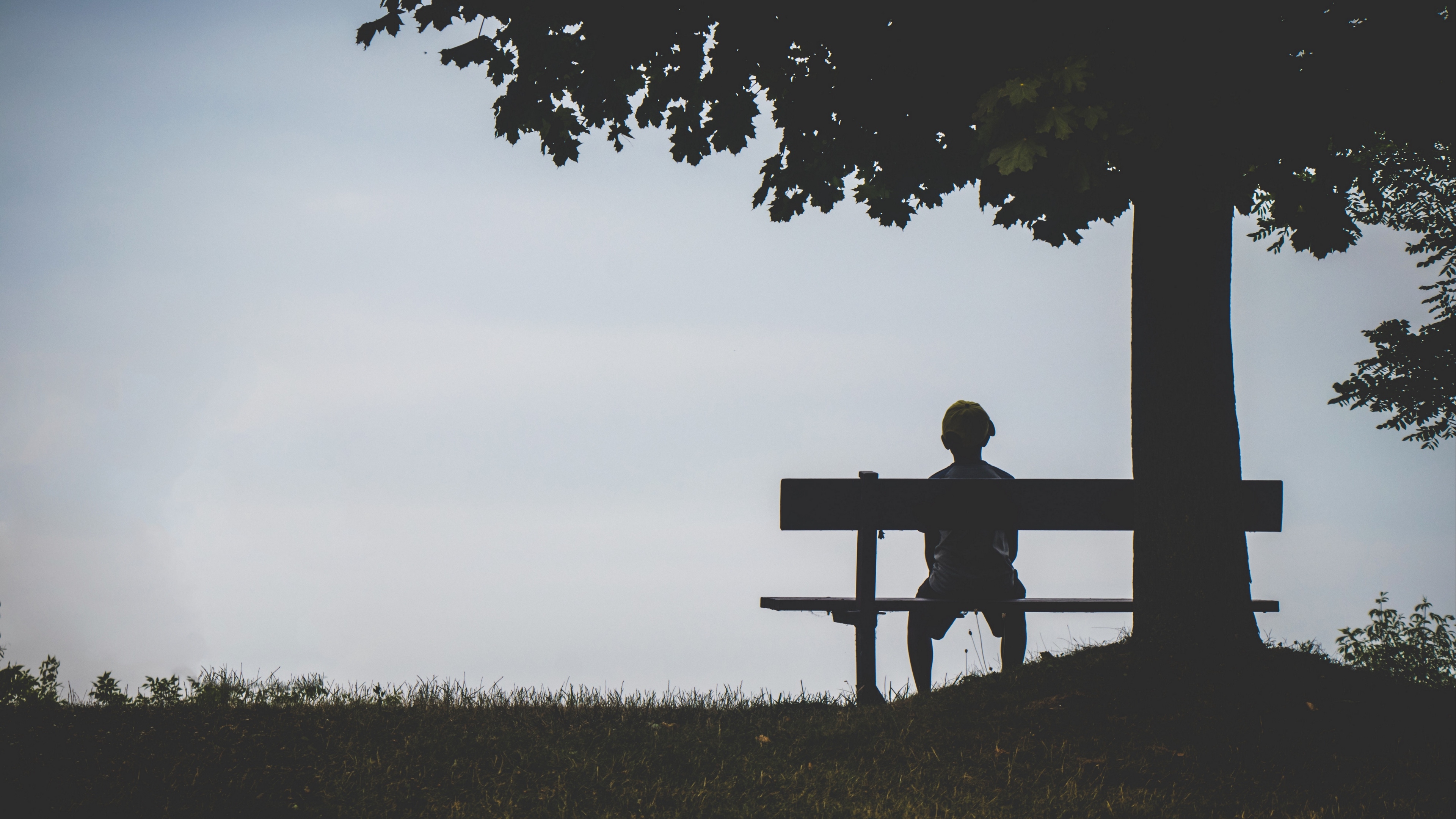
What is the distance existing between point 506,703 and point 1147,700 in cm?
373

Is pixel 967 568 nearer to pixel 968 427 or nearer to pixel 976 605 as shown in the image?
pixel 976 605

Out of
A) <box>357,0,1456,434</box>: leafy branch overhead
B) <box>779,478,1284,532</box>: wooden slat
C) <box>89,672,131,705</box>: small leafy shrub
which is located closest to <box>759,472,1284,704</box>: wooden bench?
<box>779,478,1284,532</box>: wooden slat

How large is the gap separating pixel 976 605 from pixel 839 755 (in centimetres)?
154

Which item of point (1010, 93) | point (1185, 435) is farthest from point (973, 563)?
point (1010, 93)

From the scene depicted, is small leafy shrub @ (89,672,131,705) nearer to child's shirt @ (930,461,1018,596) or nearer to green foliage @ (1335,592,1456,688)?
child's shirt @ (930,461,1018,596)

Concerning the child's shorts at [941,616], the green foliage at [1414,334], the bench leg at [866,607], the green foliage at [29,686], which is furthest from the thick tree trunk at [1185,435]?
the green foliage at [29,686]

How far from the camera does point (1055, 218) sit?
5633mm

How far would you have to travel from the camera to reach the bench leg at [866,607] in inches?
→ 230

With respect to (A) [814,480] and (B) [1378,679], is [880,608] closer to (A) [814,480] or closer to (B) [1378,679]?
(A) [814,480]

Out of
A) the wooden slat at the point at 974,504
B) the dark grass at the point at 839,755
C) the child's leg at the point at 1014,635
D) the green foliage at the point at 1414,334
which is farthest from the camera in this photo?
the green foliage at the point at 1414,334

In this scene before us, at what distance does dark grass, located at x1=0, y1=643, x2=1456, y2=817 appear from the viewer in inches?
163

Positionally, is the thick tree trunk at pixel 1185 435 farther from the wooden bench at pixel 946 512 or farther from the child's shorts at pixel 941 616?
the child's shorts at pixel 941 616

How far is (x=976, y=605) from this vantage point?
5.91m

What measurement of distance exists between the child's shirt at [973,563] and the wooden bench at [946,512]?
0.33 feet
